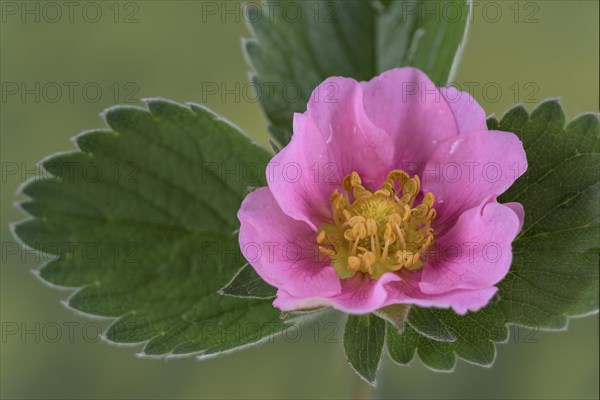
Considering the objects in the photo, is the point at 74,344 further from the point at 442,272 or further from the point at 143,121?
the point at 442,272

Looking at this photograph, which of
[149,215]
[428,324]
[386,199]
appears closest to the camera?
[428,324]

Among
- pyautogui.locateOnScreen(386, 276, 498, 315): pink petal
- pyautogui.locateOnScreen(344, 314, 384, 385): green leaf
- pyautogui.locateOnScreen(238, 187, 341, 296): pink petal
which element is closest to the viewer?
pyautogui.locateOnScreen(386, 276, 498, 315): pink petal

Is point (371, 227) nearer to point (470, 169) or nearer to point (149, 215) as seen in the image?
point (470, 169)

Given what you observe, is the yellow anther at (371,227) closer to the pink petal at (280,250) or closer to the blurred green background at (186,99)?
the pink petal at (280,250)

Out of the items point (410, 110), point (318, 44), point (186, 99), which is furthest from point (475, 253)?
point (186, 99)

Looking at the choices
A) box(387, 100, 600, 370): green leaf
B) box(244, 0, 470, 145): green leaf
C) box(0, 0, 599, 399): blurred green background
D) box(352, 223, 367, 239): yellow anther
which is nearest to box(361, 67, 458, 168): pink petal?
box(387, 100, 600, 370): green leaf

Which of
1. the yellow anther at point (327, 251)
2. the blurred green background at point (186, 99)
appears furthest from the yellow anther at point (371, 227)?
the blurred green background at point (186, 99)

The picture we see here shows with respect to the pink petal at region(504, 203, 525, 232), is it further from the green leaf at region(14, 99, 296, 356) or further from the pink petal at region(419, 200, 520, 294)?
the green leaf at region(14, 99, 296, 356)
